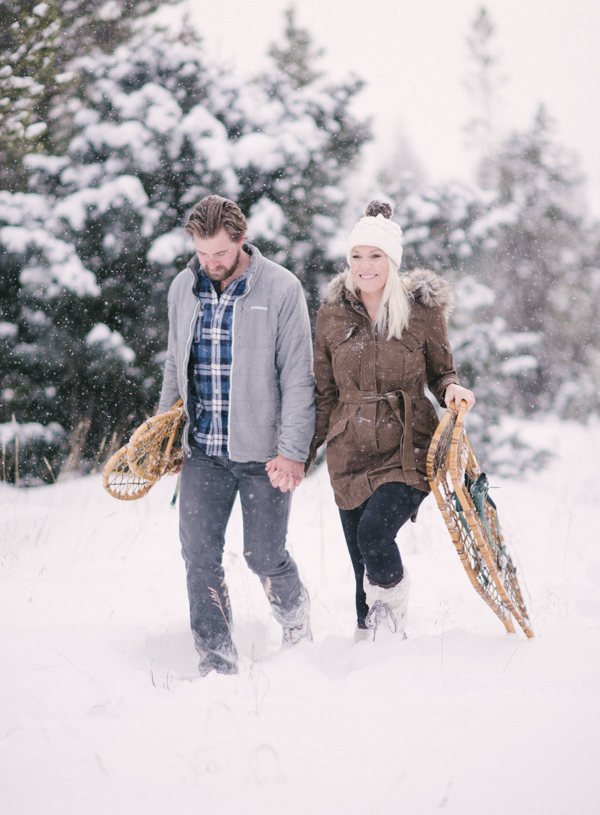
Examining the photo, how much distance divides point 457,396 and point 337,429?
0.57 metres

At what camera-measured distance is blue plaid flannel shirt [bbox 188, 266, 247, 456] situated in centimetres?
282

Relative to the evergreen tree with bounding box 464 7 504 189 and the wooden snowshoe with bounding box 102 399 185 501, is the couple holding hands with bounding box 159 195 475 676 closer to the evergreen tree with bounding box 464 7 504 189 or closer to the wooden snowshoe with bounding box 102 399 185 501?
the wooden snowshoe with bounding box 102 399 185 501

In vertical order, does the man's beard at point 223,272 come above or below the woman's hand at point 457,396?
above

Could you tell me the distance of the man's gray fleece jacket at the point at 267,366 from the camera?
9.11 feet

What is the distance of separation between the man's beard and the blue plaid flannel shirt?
0.18 ft

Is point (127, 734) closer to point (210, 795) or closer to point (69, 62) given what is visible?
point (210, 795)

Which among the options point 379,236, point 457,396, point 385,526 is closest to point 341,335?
point 379,236

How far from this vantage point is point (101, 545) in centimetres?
467

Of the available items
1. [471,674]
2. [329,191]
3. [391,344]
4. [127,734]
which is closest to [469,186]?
[329,191]

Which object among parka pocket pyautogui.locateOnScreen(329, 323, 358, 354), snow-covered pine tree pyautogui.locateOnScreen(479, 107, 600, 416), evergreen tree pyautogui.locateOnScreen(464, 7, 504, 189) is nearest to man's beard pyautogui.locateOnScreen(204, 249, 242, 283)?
parka pocket pyautogui.locateOnScreen(329, 323, 358, 354)

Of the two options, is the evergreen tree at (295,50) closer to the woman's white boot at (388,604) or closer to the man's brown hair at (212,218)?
the man's brown hair at (212,218)

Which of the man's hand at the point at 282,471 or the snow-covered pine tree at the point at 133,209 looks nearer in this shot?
the man's hand at the point at 282,471

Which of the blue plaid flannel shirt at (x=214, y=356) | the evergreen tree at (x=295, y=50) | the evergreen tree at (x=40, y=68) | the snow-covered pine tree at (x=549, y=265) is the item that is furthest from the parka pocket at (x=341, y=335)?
the evergreen tree at (x=295, y=50)

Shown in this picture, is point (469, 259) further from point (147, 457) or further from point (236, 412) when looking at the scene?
point (147, 457)
